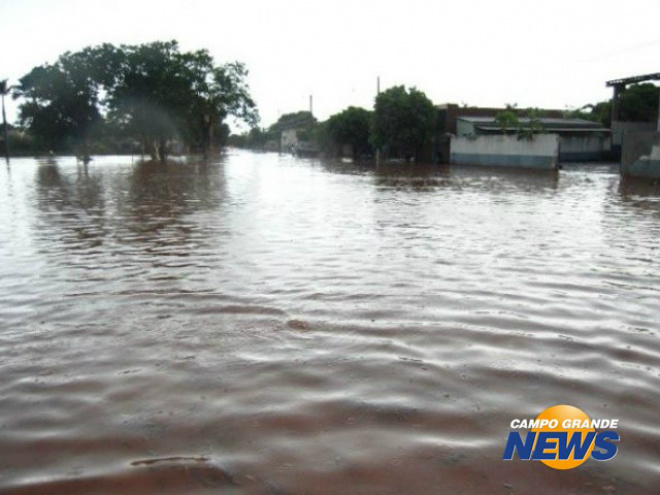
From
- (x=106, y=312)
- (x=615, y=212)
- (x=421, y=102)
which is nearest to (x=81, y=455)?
(x=106, y=312)

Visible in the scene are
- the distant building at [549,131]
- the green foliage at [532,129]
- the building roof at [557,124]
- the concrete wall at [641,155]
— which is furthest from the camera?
the building roof at [557,124]

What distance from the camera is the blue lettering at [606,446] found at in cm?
307

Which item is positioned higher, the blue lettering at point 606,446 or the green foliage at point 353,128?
the green foliage at point 353,128

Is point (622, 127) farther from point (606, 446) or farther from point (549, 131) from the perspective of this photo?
point (606, 446)

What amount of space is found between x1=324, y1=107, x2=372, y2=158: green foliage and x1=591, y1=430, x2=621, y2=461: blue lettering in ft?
179

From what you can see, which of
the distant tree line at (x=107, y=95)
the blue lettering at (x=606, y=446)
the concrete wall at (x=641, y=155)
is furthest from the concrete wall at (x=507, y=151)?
the blue lettering at (x=606, y=446)

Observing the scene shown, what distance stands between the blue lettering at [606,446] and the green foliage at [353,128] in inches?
2148

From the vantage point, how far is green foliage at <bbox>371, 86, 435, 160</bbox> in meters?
45.2

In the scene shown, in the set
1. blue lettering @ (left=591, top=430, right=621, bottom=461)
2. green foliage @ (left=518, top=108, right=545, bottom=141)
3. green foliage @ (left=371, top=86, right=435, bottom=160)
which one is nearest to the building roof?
green foliage @ (left=371, top=86, right=435, bottom=160)

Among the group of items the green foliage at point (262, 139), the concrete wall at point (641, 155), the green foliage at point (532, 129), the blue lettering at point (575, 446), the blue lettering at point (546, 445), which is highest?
the green foliage at point (262, 139)

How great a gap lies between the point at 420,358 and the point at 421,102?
141 ft

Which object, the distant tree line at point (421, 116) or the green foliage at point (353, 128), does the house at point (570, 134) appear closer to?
the distant tree line at point (421, 116)

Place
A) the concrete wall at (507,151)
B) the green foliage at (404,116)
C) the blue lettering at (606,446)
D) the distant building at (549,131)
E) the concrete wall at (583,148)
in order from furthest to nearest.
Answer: the green foliage at (404,116), the distant building at (549,131), the concrete wall at (583,148), the concrete wall at (507,151), the blue lettering at (606,446)

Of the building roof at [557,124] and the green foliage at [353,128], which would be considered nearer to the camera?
the building roof at [557,124]
